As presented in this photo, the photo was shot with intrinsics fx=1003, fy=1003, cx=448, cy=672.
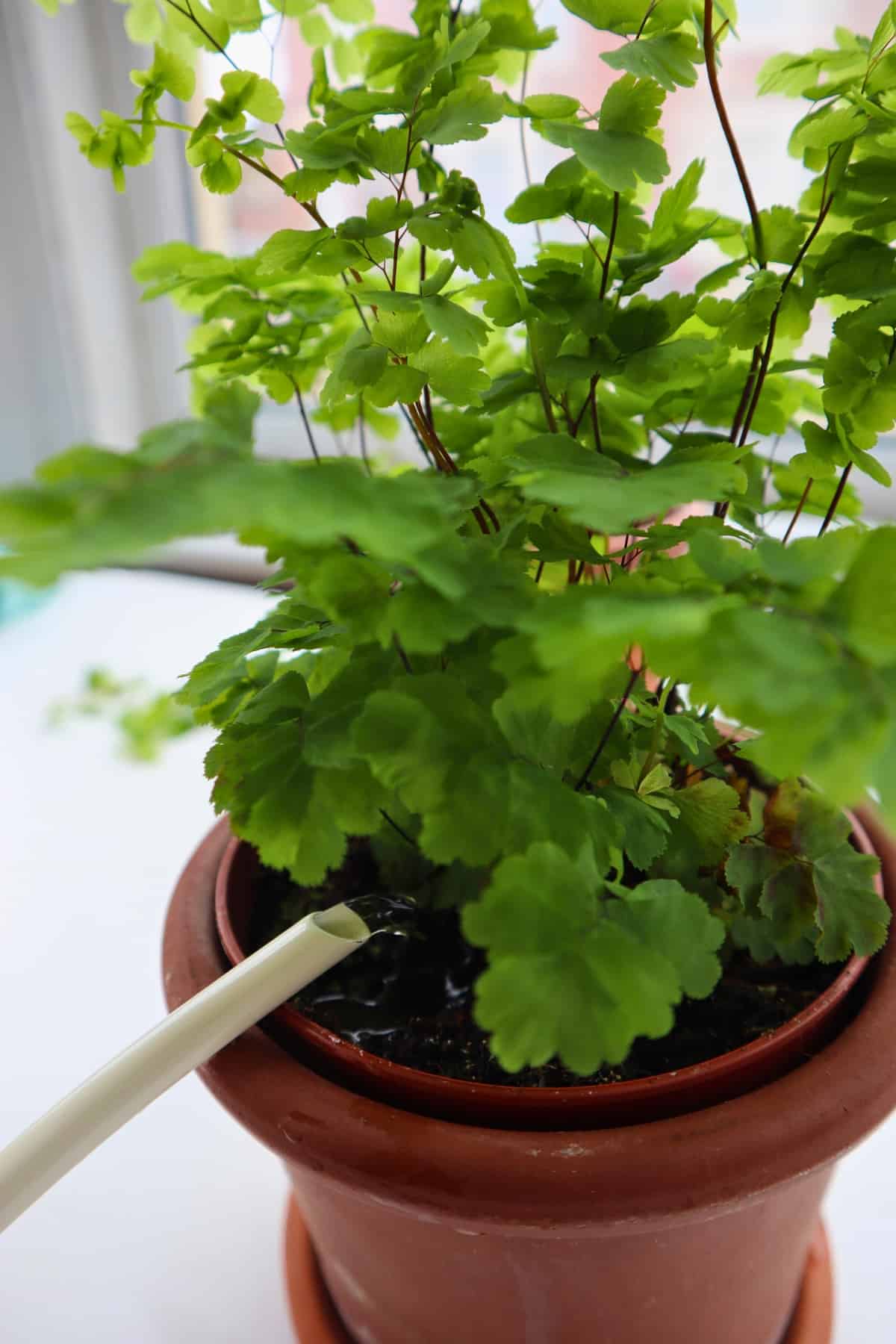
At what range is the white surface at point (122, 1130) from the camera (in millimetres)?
742

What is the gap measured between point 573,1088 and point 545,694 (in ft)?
0.81

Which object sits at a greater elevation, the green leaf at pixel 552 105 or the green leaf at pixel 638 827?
the green leaf at pixel 552 105

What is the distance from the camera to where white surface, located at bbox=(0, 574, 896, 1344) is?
742 millimetres

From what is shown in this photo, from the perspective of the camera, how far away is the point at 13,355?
5.55 feet

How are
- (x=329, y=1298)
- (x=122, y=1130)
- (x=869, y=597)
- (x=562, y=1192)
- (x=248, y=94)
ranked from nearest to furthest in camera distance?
(x=869, y=597)
(x=562, y=1192)
(x=248, y=94)
(x=329, y=1298)
(x=122, y=1130)

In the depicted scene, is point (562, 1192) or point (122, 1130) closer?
point (562, 1192)

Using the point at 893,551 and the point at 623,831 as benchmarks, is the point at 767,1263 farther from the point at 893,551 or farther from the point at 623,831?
the point at 893,551

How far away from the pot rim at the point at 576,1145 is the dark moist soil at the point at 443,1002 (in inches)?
2.7

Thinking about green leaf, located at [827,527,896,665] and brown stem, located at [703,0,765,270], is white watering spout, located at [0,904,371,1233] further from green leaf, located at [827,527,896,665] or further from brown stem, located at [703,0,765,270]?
brown stem, located at [703,0,765,270]

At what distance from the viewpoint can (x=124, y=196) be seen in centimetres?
167

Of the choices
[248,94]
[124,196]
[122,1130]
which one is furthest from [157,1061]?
[124,196]

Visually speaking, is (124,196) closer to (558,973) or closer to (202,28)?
(202,28)

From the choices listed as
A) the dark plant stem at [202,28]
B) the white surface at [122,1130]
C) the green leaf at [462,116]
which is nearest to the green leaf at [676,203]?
the green leaf at [462,116]

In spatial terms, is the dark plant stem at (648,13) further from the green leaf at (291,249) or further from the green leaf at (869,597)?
the green leaf at (869,597)
